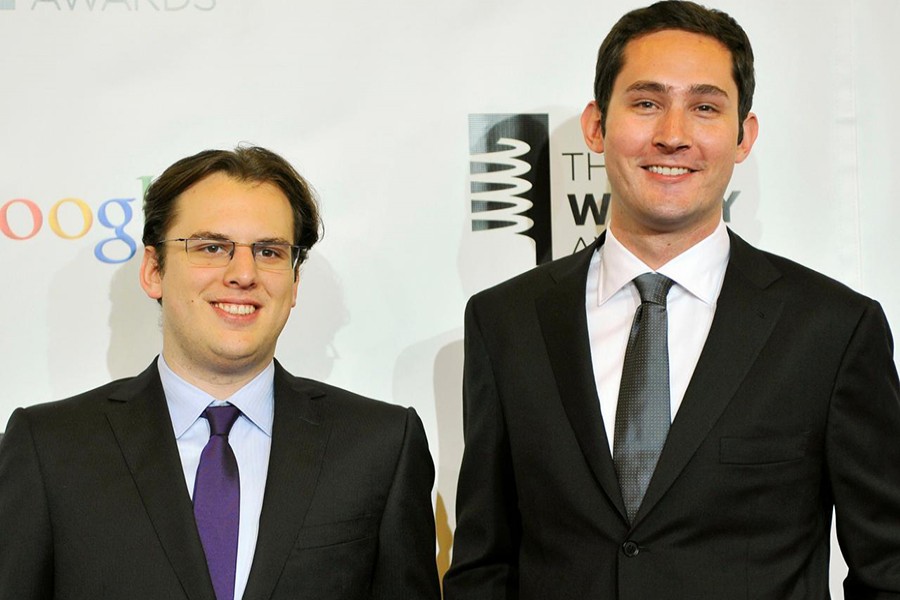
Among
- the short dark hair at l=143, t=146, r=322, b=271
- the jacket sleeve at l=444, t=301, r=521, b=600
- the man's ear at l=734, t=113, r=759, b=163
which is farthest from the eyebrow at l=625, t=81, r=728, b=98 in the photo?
the short dark hair at l=143, t=146, r=322, b=271

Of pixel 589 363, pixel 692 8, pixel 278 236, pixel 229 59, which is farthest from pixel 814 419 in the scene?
pixel 229 59

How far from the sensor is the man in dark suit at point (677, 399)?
1838 mm

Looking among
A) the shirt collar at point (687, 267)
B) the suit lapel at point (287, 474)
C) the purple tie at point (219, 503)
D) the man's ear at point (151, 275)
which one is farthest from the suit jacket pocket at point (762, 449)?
the man's ear at point (151, 275)

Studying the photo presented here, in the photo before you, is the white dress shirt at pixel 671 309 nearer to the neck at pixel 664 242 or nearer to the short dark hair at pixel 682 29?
the neck at pixel 664 242

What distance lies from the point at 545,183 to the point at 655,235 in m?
0.68

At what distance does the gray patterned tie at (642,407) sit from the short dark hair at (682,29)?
427 mm

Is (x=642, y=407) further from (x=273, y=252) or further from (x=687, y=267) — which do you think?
(x=273, y=252)

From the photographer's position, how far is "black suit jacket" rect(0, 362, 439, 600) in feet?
6.07

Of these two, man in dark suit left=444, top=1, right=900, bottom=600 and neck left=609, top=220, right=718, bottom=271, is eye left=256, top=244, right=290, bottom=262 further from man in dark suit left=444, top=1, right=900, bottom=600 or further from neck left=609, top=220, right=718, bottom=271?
neck left=609, top=220, right=718, bottom=271

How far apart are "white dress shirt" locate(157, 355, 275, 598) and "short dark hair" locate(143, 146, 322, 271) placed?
0.25m

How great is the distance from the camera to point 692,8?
82.4 inches

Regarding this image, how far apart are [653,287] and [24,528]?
1.13 m

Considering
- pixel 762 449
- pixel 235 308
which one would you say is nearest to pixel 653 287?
pixel 762 449

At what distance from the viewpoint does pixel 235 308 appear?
6.57 feet
